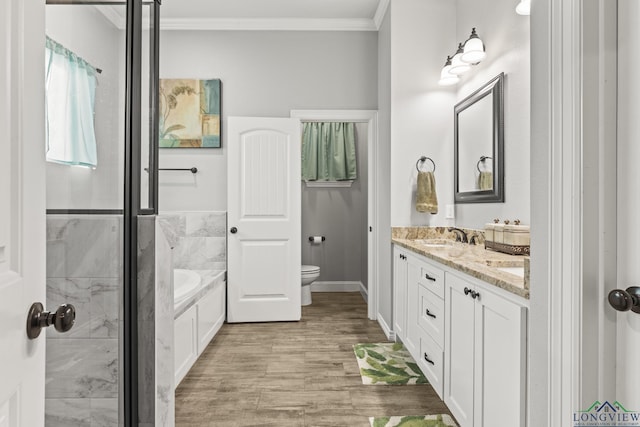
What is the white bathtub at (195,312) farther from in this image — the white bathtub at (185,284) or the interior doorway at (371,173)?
the interior doorway at (371,173)

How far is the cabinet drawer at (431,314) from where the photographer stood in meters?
1.90

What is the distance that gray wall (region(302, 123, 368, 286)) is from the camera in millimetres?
4969

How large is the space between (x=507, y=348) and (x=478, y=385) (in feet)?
1.03

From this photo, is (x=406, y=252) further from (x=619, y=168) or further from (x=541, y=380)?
(x=619, y=168)

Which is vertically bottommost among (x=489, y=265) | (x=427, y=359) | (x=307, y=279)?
(x=427, y=359)

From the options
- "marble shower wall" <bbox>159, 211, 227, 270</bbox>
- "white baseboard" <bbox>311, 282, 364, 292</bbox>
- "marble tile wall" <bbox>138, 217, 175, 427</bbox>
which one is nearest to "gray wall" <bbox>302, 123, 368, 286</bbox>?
"white baseboard" <bbox>311, 282, 364, 292</bbox>

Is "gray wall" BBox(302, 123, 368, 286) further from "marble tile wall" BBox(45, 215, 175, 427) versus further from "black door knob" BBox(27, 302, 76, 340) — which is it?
"black door knob" BBox(27, 302, 76, 340)

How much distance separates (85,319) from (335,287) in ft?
13.2

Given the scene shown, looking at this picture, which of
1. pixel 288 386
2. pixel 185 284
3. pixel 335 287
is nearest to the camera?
pixel 288 386

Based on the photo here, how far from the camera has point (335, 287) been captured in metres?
4.92

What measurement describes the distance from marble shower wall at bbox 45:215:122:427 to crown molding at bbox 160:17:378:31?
3.02 metres

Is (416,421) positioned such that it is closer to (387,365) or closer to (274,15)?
(387,365)

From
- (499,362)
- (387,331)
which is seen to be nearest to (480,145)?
(387,331)

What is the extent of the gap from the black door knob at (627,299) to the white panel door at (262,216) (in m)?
2.87
